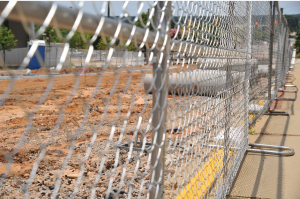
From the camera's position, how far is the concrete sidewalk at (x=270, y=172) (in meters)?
3.29

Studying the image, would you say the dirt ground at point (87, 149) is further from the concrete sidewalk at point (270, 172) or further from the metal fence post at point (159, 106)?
the concrete sidewalk at point (270, 172)

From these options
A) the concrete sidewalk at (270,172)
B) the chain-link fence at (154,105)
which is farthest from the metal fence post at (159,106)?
the concrete sidewalk at (270,172)

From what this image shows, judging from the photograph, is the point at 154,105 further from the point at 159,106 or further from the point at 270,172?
the point at 270,172

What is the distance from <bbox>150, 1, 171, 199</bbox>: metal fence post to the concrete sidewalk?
6.44ft

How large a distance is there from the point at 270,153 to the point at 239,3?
2.27 meters

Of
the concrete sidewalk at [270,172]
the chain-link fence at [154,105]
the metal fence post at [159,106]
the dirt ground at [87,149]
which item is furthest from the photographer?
the concrete sidewalk at [270,172]

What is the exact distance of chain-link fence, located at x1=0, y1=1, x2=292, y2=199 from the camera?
898 millimetres

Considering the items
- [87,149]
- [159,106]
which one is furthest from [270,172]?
[159,106]

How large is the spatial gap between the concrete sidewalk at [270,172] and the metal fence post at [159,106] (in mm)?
1962

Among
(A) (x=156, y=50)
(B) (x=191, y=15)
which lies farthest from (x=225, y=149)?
(A) (x=156, y=50)

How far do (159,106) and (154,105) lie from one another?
0.04m

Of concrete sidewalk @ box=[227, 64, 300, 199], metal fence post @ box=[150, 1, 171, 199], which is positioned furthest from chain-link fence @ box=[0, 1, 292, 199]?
concrete sidewalk @ box=[227, 64, 300, 199]

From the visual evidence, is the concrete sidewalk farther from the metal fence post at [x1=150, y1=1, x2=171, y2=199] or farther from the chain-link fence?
the metal fence post at [x1=150, y1=1, x2=171, y2=199]

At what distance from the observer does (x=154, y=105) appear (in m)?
1.49
